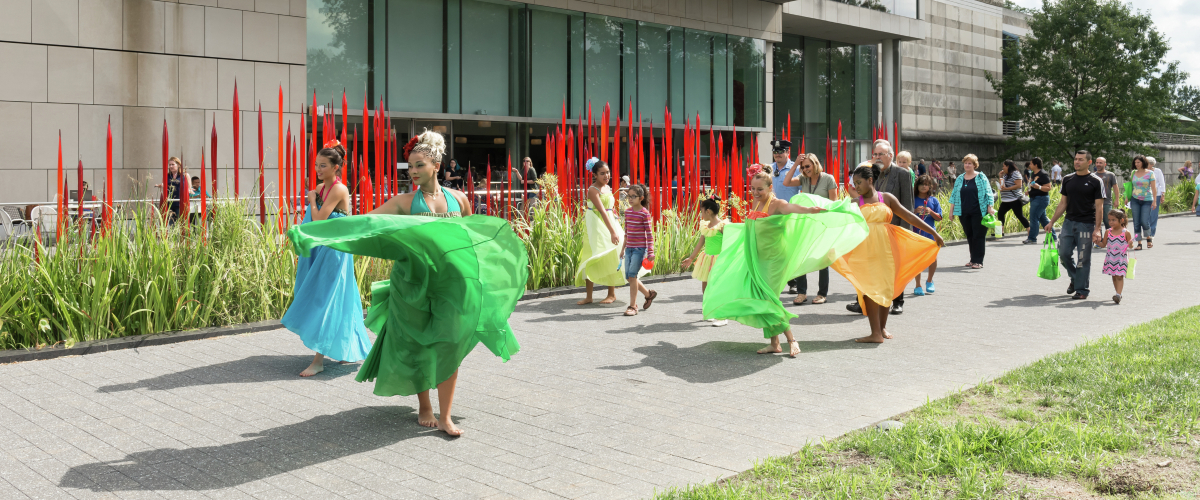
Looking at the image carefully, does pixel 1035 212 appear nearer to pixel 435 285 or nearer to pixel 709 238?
pixel 709 238

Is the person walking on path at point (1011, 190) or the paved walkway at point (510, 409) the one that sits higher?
the person walking on path at point (1011, 190)

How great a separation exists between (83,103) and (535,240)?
9570 mm

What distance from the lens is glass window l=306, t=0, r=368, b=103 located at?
19.5m

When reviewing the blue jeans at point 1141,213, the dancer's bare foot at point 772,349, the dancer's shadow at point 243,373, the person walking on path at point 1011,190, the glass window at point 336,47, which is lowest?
the dancer's shadow at point 243,373

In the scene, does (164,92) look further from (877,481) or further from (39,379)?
(877,481)

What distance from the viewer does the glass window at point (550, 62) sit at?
76.2ft

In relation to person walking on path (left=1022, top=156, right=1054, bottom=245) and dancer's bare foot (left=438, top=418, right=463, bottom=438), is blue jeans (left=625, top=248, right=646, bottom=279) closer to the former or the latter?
dancer's bare foot (left=438, top=418, right=463, bottom=438)

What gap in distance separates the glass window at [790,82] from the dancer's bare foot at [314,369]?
1142 inches

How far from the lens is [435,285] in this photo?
17.1ft

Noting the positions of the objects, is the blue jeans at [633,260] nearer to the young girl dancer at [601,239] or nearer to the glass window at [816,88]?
the young girl dancer at [601,239]

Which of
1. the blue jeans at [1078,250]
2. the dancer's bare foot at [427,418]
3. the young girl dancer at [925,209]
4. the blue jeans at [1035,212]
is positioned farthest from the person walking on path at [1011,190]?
the dancer's bare foot at [427,418]

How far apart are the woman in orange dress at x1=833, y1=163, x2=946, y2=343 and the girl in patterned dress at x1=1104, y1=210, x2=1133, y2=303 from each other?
3396 mm

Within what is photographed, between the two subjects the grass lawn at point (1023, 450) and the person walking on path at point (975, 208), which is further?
the person walking on path at point (975, 208)

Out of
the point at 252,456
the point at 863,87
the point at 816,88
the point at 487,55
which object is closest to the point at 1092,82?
the point at 863,87
